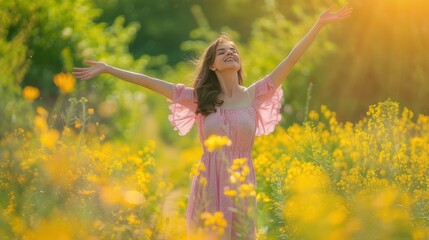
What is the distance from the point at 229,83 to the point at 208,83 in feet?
0.37

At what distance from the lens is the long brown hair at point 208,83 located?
4.49 metres

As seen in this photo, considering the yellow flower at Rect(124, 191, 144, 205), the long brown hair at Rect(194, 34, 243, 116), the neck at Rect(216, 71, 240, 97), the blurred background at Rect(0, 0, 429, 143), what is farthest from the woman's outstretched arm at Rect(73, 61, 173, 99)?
the blurred background at Rect(0, 0, 429, 143)

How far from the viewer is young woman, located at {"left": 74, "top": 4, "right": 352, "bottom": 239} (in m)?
4.44

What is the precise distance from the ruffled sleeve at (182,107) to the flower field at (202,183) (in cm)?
32

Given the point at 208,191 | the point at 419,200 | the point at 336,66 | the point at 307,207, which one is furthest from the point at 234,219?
the point at 336,66

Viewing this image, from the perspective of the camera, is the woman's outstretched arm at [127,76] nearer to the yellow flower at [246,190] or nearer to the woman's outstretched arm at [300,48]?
the woman's outstretched arm at [300,48]

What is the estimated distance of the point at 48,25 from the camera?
31.9ft

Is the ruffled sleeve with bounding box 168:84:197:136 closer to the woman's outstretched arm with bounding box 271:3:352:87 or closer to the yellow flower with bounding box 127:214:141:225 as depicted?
the woman's outstretched arm with bounding box 271:3:352:87

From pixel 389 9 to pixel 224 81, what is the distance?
20.0ft

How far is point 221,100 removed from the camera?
4508mm

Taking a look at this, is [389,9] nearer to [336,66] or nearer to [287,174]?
[336,66]

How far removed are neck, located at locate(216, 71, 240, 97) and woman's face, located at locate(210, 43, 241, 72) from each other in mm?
32

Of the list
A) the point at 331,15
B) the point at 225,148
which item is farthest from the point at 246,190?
the point at 331,15

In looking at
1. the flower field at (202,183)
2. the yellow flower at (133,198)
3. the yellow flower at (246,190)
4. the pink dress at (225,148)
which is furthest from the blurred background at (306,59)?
the yellow flower at (246,190)
